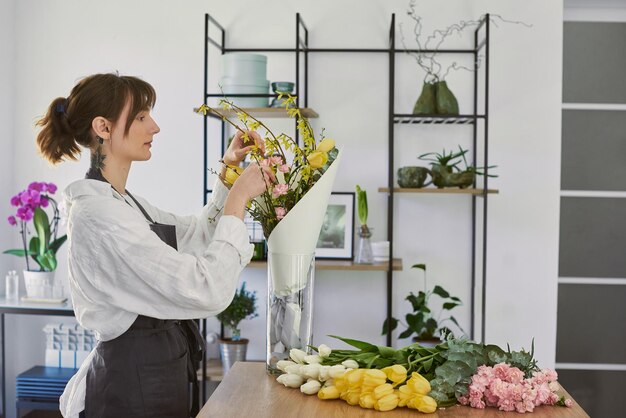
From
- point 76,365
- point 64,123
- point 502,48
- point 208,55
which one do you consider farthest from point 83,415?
point 502,48

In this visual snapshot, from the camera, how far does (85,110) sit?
2.29 m

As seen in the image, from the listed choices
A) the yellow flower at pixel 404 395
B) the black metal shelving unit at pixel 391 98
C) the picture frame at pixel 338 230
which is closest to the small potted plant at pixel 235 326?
the black metal shelving unit at pixel 391 98

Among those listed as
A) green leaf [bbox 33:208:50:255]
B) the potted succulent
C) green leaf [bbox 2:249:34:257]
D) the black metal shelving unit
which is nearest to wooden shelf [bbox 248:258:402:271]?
the black metal shelving unit

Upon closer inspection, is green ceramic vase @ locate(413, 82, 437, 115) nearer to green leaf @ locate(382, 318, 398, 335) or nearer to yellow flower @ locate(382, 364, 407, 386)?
green leaf @ locate(382, 318, 398, 335)

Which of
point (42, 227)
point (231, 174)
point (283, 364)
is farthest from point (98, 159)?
point (42, 227)

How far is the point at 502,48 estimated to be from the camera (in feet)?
13.9

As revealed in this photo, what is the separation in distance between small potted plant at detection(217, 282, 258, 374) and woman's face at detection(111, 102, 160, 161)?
1863 mm

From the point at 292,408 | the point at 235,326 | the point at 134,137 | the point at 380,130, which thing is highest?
the point at 380,130

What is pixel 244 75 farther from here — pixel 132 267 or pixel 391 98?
pixel 132 267

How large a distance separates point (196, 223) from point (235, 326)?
161 cm

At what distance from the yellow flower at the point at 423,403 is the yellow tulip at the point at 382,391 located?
0.18ft

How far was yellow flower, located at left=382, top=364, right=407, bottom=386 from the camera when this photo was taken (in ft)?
6.48

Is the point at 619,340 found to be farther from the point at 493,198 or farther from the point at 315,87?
the point at 315,87

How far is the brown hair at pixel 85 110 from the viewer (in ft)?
7.51
